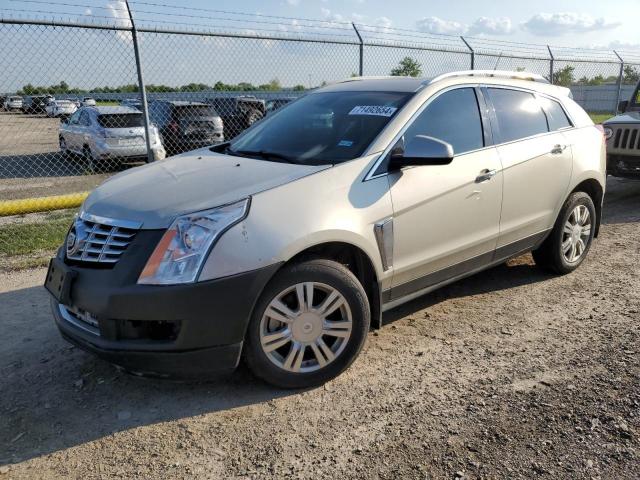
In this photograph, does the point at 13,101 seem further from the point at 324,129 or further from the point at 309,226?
the point at 309,226

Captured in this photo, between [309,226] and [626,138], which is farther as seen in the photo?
[626,138]

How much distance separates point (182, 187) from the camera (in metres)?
3.27

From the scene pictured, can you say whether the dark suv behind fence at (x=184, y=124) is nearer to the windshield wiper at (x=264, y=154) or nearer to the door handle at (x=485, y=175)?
the windshield wiper at (x=264, y=154)

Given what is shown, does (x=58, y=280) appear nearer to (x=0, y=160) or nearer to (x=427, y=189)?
(x=427, y=189)

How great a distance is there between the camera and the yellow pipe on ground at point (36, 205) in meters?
7.36

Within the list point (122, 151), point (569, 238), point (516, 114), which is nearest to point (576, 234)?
point (569, 238)

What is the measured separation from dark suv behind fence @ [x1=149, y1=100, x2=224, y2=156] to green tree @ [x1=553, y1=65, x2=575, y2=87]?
8431mm

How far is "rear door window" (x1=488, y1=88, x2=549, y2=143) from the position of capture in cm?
432

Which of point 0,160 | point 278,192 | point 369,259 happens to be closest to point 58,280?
point 278,192

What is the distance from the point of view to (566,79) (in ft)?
51.9

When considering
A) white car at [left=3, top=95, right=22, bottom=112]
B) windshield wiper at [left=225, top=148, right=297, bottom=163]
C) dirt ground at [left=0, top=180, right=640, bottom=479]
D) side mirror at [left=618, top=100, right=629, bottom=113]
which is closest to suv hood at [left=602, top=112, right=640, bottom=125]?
side mirror at [left=618, top=100, right=629, bottom=113]

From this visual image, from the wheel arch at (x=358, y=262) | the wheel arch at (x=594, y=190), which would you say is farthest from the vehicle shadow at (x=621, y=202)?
the wheel arch at (x=358, y=262)

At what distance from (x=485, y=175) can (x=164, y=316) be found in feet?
8.14

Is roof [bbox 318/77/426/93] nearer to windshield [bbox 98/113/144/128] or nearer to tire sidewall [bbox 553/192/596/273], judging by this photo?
tire sidewall [bbox 553/192/596/273]
